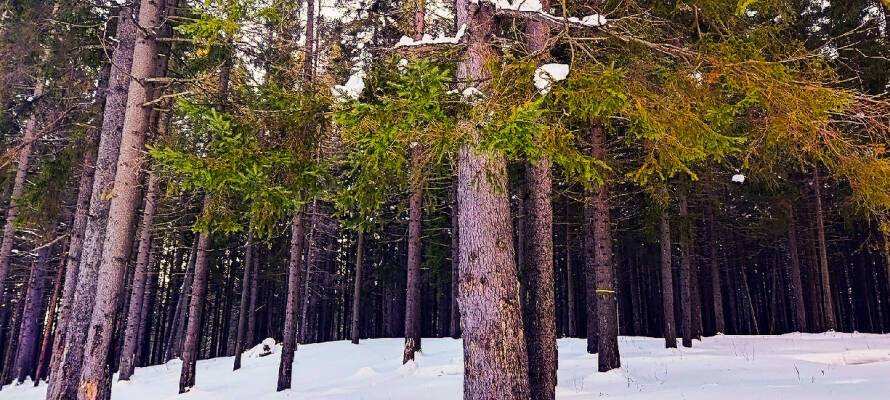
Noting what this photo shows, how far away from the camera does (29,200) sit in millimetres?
12602

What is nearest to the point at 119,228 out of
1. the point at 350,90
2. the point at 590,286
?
the point at 350,90

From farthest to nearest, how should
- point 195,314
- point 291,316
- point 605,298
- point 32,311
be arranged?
point 32,311
point 195,314
point 291,316
point 605,298

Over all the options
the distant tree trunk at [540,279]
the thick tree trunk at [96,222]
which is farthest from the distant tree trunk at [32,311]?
the distant tree trunk at [540,279]

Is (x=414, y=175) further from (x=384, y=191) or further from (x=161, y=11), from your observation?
(x=161, y=11)

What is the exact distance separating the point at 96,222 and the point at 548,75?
288 inches

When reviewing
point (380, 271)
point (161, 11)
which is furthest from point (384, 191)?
point (380, 271)

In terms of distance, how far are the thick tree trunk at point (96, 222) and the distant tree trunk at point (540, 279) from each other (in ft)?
19.9

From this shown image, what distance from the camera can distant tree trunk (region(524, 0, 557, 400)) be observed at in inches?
298

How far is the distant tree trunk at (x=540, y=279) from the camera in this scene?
298 inches

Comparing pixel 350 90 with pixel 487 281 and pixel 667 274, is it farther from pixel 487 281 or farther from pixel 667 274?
pixel 667 274

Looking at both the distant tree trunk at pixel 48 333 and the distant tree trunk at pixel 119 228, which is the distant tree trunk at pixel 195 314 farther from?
the distant tree trunk at pixel 48 333

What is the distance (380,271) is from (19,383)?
19035mm

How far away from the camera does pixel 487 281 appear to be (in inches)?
231

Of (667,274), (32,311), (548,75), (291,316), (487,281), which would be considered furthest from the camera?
(32,311)
